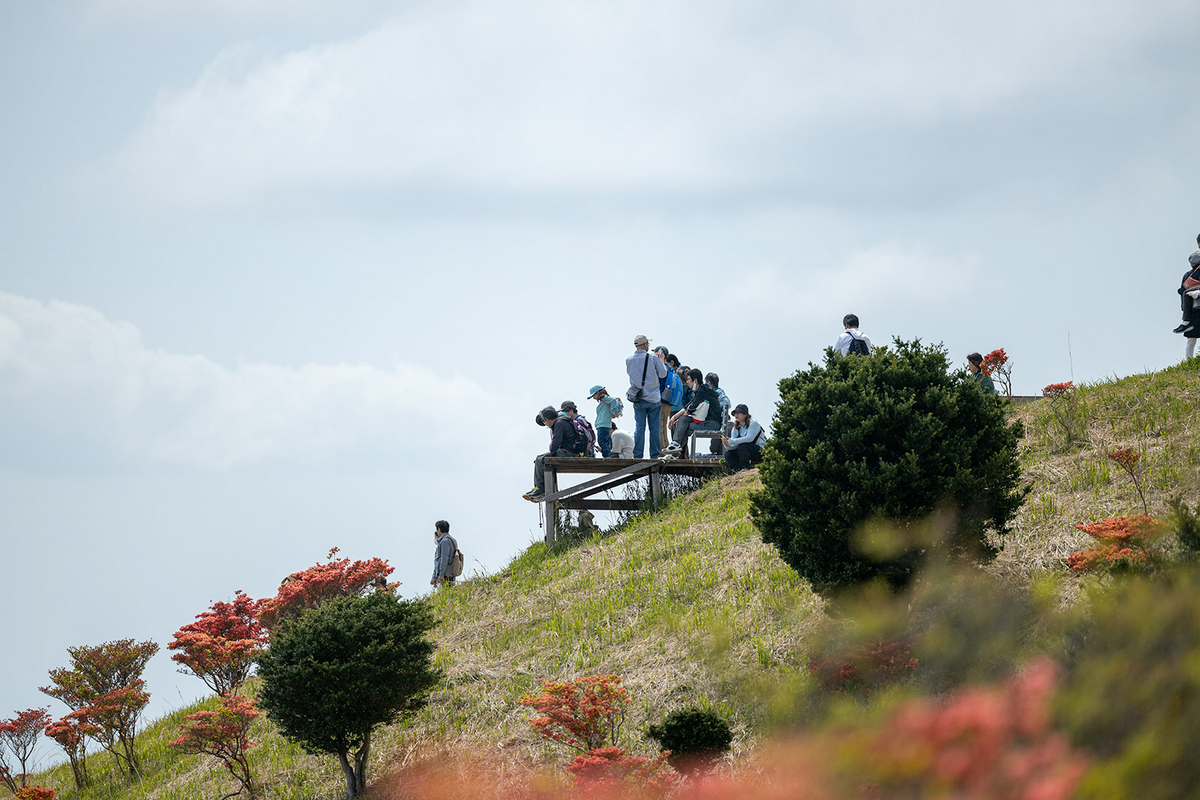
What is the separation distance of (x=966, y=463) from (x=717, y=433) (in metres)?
8.35

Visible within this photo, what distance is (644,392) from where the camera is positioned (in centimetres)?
1620

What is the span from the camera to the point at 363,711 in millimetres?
9836

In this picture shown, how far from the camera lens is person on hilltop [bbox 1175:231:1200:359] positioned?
13.4 m

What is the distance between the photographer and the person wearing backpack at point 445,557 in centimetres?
1645

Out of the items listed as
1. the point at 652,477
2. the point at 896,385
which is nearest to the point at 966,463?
the point at 896,385

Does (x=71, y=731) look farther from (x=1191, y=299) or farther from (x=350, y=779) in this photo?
(x=1191, y=299)

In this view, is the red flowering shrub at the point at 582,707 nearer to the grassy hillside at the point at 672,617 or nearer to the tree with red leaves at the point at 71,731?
the grassy hillside at the point at 672,617

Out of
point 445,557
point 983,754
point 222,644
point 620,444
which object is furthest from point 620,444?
point 983,754

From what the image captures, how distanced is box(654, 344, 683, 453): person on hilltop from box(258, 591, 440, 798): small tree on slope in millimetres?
7779

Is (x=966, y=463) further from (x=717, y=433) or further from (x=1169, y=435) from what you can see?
(x=717, y=433)

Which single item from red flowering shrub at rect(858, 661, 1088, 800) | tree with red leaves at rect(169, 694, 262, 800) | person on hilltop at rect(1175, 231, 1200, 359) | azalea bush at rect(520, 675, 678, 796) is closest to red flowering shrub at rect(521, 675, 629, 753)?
azalea bush at rect(520, 675, 678, 796)

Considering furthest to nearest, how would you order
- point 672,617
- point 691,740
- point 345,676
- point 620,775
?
point 672,617
point 345,676
point 691,740
point 620,775

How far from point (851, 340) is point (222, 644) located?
33.8 feet

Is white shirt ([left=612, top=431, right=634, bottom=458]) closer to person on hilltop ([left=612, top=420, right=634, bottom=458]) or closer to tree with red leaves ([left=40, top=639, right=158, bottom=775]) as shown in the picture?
person on hilltop ([left=612, top=420, right=634, bottom=458])
